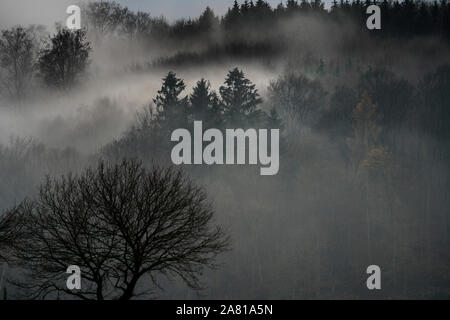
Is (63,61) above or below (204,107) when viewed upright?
above

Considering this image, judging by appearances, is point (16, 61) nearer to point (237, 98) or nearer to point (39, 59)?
point (39, 59)

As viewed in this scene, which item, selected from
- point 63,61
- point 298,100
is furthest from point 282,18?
point 63,61

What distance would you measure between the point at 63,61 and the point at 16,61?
36.6 feet

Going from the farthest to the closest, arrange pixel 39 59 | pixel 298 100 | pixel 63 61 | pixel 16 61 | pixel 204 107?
pixel 16 61, pixel 298 100, pixel 39 59, pixel 63 61, pixel 204 107

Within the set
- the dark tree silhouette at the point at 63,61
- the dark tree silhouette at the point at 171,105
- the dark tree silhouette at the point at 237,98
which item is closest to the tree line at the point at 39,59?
the dark tree silhouette at the point at 63,61

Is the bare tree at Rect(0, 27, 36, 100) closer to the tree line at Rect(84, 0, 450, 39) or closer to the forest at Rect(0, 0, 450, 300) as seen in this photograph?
the forest at Rect(0, 0, 450, 300)

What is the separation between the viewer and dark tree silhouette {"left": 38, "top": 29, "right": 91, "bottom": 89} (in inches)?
2616

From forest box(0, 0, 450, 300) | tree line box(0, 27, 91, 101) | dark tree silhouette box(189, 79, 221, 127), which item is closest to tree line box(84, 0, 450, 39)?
forest box(0, 0, 450, 300)

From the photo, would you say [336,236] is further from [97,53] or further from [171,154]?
[97,53]

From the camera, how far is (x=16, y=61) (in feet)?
242

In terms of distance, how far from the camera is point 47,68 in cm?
6669

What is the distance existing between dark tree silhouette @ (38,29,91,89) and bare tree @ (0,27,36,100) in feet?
25.0

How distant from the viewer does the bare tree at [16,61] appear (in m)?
73.1
